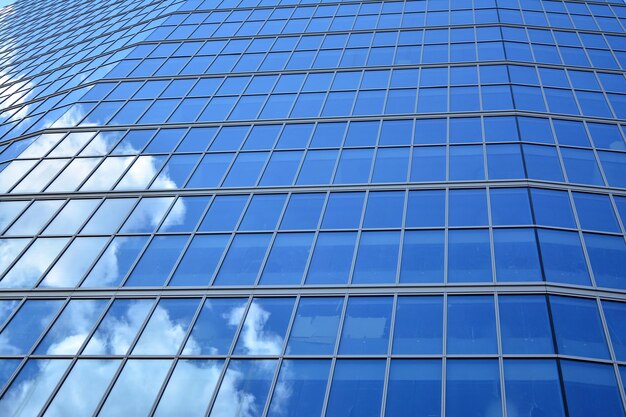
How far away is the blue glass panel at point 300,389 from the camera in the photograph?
16.2m

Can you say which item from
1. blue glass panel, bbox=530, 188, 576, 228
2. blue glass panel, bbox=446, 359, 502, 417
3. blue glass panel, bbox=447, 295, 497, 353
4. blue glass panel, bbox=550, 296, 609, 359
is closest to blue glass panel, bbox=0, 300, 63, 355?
blue glass panel, bbox=447, 295, 497, 353

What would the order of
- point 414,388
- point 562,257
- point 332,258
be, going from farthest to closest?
point 332,258 → point 562,257 → point 414,388

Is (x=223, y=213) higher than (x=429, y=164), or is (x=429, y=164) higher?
(x=429, y=164)

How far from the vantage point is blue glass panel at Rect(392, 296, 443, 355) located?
17047 mm

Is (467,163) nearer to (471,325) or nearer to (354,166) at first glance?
(354,166)

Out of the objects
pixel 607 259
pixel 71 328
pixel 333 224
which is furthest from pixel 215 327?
pixel 607 259

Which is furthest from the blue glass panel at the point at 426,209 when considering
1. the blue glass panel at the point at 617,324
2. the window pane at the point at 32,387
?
the window pane at the point at 32,387

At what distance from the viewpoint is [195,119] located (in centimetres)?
2916

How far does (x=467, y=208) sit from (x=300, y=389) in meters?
7.93

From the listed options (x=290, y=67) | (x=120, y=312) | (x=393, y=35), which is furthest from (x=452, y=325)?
(x=393, y=35)

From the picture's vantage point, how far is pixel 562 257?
19.1 metres

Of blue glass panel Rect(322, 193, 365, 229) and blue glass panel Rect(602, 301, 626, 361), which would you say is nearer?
blue glass panel Rect(602, 301, 626, 361)

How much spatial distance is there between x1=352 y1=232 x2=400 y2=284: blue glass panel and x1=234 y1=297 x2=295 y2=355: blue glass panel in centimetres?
209

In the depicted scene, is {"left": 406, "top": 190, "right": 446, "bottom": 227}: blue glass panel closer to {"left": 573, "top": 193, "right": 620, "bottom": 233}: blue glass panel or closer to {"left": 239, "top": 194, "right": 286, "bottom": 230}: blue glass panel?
{"left": 573, "top": 193, "right": 620, "bottom": 233}: blue glass panel
